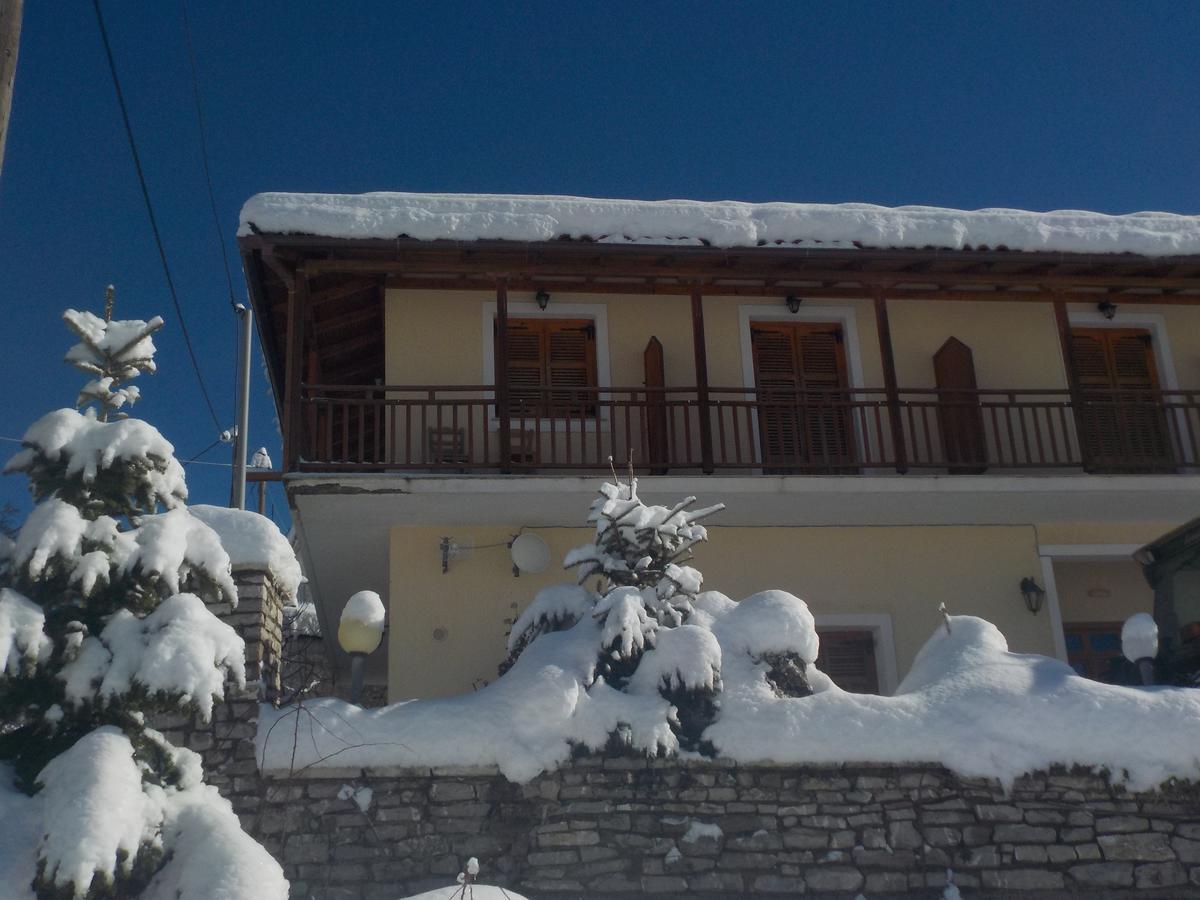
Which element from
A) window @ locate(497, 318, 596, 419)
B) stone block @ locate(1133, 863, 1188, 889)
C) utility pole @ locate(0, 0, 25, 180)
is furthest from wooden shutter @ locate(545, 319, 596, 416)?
utility pole @ locate(0, 0, 25, 180)

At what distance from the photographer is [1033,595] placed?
10422 mm

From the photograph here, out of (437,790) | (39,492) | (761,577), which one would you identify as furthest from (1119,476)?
(39,492)

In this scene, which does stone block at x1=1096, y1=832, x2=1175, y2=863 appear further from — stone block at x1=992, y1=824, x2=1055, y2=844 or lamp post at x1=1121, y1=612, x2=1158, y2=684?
lamp post at x1=1121, y1=612, x2=1158, y2=684

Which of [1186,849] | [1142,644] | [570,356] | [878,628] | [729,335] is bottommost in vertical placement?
[1186,849]

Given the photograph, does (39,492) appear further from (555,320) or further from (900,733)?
(555,320)

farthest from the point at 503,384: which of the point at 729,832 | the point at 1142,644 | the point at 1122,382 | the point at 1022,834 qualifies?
the point at 1122,382

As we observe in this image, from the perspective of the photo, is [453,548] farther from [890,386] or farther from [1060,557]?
[1060,557]

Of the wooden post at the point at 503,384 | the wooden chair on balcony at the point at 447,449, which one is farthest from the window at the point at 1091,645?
the wooden chair on balcony at the point at 447,449

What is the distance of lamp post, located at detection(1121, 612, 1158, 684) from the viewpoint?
26.0 ft

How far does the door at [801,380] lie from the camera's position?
11.1 m

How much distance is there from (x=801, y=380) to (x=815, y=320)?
63 centimetres

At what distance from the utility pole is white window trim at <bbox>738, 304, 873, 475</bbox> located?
7046 millimetres

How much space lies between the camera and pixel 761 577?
1034 cm

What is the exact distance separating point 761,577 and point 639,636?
11.2 feet
